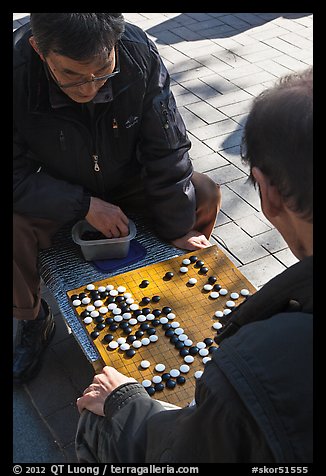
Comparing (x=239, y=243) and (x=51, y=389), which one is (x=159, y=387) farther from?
(x=239, y=243)

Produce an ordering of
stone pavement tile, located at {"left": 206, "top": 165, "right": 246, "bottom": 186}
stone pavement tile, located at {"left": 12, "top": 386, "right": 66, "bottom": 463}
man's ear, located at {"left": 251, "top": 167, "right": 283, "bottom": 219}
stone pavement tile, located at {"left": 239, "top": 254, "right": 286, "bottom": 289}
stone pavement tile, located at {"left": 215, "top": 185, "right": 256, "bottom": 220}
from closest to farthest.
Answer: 1. man's ear, located at {"left": 251, "top": 167, "right": 283, "bottom": 219}
2. stone pavement tile, located at {"left": 12, "top": 386, "right": 66, "bottom": 463}
3. stone pavement tile, located at {"left": 239, "top": 254, "right": 286, "bottom": 289}
4. stone pavement tile, located at {"left": 215, "top": 185, "right": 256, "bottom": 220}
5. stone pavement tile, located at {"left": 206, "top": 165, "right": 246, "bottom": 186}

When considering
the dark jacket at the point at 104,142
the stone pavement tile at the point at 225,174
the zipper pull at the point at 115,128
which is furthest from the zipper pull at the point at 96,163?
the stone pavement tile at the point at 225,174

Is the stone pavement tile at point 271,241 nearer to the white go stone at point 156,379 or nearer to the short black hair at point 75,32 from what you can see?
the white go stone at point 156,379

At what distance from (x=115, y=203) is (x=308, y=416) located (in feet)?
5.26

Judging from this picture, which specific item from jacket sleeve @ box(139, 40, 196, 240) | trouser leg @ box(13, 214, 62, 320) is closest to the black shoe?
trouser leg @ box(13, 214, 62, 320)

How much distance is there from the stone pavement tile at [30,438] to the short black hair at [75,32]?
4.74ft

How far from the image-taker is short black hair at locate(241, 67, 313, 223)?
1.21m

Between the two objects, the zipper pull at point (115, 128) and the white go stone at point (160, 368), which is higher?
the zipper pull at point (115, 128)

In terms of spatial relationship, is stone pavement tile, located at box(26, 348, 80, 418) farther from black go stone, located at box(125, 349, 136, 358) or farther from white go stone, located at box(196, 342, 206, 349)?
white go stone, located at box(196, 342, 206, 349)

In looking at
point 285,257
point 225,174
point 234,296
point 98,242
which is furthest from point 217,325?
point 225,174

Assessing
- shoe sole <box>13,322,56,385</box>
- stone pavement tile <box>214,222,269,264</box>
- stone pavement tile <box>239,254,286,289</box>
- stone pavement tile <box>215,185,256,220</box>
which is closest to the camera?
shoe sole <box>13,322,56,385</box>

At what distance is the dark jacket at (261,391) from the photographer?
1124 millimetres
